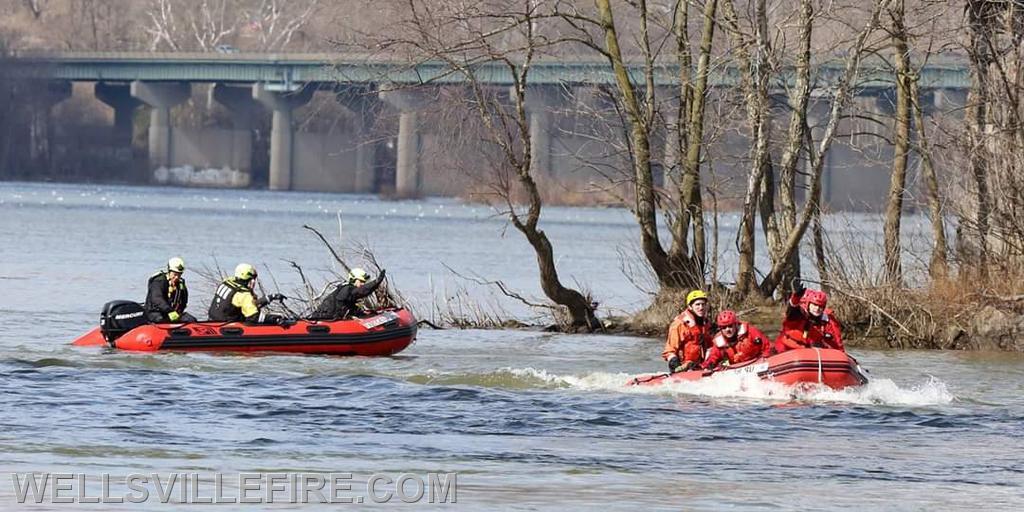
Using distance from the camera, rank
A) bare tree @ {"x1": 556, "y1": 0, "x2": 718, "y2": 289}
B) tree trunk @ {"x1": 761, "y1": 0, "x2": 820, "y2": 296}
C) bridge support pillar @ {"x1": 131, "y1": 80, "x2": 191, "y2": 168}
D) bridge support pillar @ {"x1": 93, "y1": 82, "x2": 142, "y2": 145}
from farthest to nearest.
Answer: bridge support pillar @ {"x1": 93, "y1": 82, "x2": 142, "y2": 145} < bridge support pillar @ {"x1": 131, "y1": 80, "x2": 191, "y2": 168} < bare tree @ {"x1": 556, "y1": 0, "x2": 718, "y2": 289} < tree trunk @ {"x1": 761, "y1": 0, "x2": 820, "y2": 296}

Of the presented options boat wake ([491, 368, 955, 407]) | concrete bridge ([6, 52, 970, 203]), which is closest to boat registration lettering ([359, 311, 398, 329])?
boat wake ([491, 368, 955, 407])

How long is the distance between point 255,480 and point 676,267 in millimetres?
14792

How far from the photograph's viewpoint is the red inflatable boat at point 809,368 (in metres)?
19.6

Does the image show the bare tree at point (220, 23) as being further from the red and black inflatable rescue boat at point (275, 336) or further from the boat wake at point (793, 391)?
the boat wake at point (793, 391)

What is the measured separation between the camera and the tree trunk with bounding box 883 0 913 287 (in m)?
26.7

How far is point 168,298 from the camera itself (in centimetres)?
2453

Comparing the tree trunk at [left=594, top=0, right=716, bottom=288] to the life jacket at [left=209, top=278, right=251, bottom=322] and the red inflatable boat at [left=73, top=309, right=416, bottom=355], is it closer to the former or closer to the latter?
the red inflatable boat at [left=73, top=309, right=416, bottom=355]

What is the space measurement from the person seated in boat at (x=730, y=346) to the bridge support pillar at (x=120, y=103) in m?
96.4

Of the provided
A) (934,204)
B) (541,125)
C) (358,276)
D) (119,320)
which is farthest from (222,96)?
(119,320)

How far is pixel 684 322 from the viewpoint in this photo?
802 inches

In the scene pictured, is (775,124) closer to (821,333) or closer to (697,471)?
(821,333)

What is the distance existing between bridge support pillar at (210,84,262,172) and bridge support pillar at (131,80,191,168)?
84.3 inches

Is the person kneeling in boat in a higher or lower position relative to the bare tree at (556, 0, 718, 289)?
lower

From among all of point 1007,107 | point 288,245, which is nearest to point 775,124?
point 1007,107
